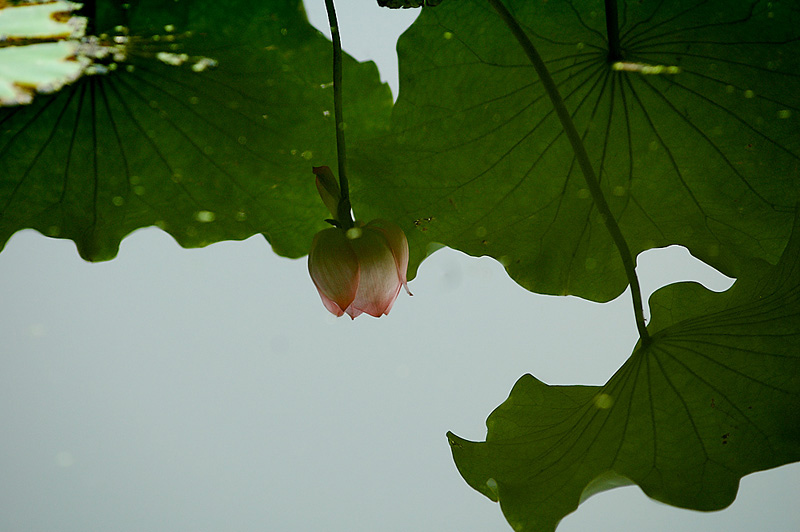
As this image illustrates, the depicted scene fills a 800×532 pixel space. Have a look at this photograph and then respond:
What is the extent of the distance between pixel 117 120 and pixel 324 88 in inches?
6.2

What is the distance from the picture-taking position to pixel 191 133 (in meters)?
0.46

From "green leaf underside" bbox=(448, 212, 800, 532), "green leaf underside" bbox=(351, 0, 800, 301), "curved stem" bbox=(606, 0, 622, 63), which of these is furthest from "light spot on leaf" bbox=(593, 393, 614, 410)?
"curved stem" bbox=(606, 0, 622, 63)

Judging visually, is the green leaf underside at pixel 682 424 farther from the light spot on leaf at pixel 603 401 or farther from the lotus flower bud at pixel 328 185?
the lotus flower bud at pixel 328 185

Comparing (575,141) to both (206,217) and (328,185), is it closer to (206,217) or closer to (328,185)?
(328,185)

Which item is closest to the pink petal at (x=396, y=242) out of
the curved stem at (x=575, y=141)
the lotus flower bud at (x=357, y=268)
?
the lotus flower bud at (x=357, y=268)

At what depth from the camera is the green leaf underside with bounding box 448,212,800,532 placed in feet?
1.24

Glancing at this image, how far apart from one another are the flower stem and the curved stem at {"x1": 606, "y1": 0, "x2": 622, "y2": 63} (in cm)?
17

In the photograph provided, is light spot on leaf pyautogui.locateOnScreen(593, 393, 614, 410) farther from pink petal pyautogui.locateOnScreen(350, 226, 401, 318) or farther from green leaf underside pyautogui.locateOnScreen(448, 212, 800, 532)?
pink petal pyautogui.locateOnScreen(350, 226, 401, 318)

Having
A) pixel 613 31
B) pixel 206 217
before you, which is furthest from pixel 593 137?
pixel 206 217

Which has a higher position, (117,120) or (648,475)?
(117,120)

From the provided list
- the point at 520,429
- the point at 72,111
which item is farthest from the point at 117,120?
the point at 520,429

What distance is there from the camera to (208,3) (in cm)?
41

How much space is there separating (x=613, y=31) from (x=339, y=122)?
189mm

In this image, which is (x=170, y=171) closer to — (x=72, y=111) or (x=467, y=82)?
(x=72, y=111)
